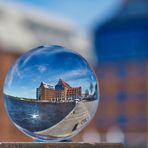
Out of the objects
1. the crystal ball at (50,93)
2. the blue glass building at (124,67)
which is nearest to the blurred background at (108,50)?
the blue glass building at (124,67)

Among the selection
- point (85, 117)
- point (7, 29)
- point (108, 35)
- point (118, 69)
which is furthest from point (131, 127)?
point (85, 117)

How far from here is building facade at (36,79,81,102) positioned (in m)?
3.36

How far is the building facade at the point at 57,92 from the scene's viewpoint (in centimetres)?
336

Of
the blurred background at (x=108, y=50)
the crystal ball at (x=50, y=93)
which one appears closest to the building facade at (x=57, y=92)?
the crystal ball at (x=50, y=93)

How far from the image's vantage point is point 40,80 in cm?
337

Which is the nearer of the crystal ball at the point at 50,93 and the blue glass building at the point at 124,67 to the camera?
the crystal ball at the point at 50,93

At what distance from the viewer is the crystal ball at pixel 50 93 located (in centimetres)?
338

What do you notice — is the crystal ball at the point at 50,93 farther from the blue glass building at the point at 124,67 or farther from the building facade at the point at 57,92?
the blue glass building at the point at 124,67

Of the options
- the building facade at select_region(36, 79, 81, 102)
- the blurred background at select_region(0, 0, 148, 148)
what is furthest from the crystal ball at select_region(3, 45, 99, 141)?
the blurred background at select_region(0, 0, 148, 148)

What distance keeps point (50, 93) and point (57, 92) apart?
0.04 m

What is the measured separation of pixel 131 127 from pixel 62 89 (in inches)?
2857

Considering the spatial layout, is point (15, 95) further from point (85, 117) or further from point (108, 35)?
point (108, 35)

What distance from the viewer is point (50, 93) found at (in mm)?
3375

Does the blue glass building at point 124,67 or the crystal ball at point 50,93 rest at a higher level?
the blue glass building at point 124,67
